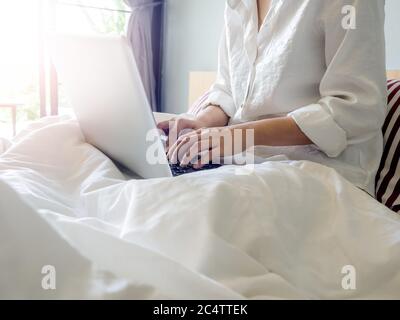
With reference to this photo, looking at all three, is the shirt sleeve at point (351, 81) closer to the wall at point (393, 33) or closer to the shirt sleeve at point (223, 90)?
the shirt sleeve at point (223, 90)

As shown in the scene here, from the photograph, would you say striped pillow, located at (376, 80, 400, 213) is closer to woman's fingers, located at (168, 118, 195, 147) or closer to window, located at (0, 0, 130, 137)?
woman's fingers, located at (168, 118, 195, 147)

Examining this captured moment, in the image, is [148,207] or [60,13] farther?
[60,13]

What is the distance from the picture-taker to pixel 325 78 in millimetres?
688

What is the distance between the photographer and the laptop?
0.55 m

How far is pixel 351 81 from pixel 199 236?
1.48 feet

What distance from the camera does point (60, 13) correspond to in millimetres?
2697

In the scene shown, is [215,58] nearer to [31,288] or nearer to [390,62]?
[390,62]

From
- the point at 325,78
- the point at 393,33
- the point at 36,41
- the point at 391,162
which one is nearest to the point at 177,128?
the point at 325,78

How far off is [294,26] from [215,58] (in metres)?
1.86

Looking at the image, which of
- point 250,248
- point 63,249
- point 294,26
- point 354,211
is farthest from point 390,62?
point 63,249

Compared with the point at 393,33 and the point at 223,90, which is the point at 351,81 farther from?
the point at 393,33

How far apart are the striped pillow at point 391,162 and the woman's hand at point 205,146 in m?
0.32
